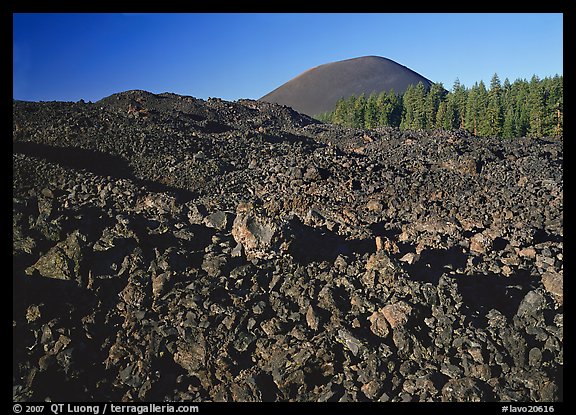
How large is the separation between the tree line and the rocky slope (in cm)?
3059

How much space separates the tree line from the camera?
44531 mm

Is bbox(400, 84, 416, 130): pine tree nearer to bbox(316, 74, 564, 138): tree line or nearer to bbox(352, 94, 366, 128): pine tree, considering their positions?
bbox(316, 74, 564, 138): tree line

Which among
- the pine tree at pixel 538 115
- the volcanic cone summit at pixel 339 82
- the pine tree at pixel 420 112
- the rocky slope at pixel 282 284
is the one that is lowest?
the rocky slope at pixel 282 284

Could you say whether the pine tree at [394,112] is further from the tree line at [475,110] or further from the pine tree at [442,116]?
the pine tree at [442,116]

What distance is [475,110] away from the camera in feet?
162

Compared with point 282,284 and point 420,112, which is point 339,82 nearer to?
point 420,112

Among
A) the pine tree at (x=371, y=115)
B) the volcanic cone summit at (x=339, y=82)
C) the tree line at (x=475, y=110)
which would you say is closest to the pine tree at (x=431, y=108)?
the tree line at (x=475, y=110)

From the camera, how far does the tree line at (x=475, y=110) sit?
146ft

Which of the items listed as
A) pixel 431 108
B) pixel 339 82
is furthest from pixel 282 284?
pixel 339 82

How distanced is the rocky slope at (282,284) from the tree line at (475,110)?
100 feet

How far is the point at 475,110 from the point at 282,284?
153ft

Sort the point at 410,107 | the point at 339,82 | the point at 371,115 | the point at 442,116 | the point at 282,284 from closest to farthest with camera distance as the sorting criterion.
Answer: the point at 282,284
the point at 442,116
the point at 410,107
the point at 371,115
the point at 339,82

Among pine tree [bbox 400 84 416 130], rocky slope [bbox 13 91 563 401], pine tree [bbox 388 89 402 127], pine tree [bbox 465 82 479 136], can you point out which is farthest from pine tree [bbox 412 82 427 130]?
rocky slope [bbox 13 91 563 401]
